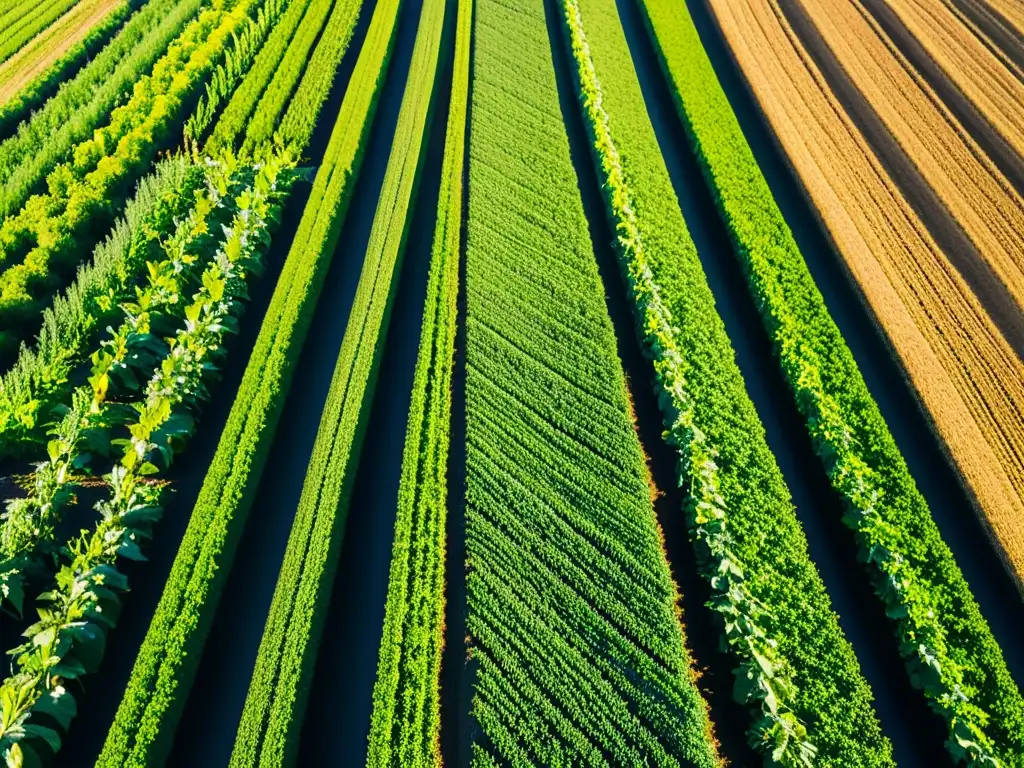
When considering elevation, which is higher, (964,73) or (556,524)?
(964,73)

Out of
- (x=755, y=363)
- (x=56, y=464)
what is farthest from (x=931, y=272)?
(x=56, y=464)

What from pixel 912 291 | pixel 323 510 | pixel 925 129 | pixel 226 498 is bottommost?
pixel 226 498

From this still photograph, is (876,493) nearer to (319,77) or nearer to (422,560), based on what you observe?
(422,560)

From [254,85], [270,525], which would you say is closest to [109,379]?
[270,525]

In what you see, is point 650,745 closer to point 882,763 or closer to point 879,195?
point 882,763

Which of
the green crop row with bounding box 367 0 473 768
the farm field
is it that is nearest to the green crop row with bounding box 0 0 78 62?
the farm field
